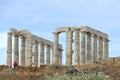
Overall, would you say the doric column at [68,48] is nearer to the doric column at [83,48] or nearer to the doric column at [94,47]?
the doric column at [83,48]

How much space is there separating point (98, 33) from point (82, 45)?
4671mm

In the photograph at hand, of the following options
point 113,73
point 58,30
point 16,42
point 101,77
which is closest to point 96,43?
point 58,30

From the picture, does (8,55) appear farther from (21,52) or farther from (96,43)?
(96,43)

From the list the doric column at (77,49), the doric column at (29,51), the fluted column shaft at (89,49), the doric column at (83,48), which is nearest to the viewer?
the doric column at (83,48)

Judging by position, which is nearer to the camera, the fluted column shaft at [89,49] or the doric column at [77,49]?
the doric column at [77,49]

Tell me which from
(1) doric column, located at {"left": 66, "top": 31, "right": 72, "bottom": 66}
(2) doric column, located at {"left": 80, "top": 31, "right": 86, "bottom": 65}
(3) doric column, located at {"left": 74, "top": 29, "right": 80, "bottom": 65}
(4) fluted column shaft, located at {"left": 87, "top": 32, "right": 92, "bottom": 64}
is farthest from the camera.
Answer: (4) fluted column shaft, located at {"left": 87, "top": 32, "right": 92, "bottom": 64}

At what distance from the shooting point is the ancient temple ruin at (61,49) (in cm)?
7619

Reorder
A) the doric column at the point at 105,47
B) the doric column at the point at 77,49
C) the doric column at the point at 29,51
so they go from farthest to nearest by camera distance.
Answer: the doric column at the point at 29,51
the doric column at the point at 105,47
the doric column at the point at 77,49

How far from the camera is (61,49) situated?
9088cm

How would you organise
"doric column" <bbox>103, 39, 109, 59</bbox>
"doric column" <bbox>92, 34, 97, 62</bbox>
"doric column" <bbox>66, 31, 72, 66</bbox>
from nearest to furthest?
1. "doric column" <bbox>66, 31, 72, 66</bbox>
2. "doric column" <bbox>92, 34, 97, 62</bbox>
3. "doric column" <bbox>103, 39, 109, 59</bbox>

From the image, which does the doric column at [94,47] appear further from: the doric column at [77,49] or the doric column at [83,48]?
the doric column at [77,49]

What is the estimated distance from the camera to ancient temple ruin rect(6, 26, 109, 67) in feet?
250

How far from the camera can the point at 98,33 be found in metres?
78.8

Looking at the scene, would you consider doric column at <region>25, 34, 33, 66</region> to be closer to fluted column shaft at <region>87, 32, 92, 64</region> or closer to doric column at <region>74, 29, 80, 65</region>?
doric column at <region>74, 29, 80, 65</region>
